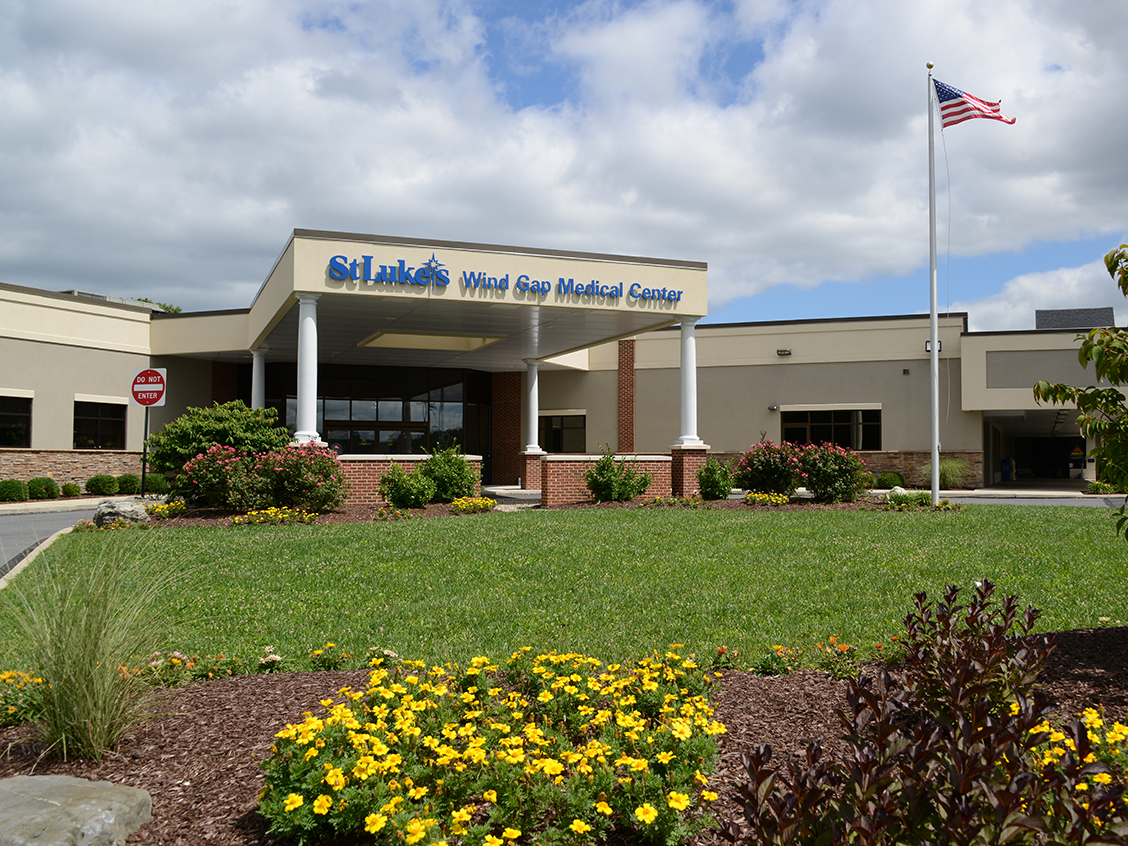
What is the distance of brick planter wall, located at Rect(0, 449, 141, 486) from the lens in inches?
963

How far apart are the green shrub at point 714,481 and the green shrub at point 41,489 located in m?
18.5

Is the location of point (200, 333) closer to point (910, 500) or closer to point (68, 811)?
point (910, 500)

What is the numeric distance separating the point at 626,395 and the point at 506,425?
15.8 ft

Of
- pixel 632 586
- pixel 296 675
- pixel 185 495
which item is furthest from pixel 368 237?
pixel 296 675

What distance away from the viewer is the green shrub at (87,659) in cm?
414

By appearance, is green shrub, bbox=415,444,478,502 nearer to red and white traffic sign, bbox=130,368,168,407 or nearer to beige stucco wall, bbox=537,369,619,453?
red and white traffic sign, bbox=130,368,168,407

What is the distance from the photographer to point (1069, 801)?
2.42 meters

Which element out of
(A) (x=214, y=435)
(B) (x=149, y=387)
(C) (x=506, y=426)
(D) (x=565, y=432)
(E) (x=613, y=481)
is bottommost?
(E) (x=613, y=481)

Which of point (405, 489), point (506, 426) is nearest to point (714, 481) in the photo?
point (405, 489)

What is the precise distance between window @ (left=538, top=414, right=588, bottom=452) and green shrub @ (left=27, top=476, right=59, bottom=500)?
16.6m

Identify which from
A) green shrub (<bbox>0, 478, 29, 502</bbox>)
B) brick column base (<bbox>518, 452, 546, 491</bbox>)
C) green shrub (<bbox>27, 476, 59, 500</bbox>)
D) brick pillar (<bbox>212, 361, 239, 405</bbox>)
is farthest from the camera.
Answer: brick pillar (<bbox>212, 361, 239, 405</bbox>)

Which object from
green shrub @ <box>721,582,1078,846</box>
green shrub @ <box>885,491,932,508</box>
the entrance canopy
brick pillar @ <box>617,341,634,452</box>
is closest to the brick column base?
the entrance canopy

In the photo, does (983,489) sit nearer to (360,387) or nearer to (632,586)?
(360,387)

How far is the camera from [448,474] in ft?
59.6
